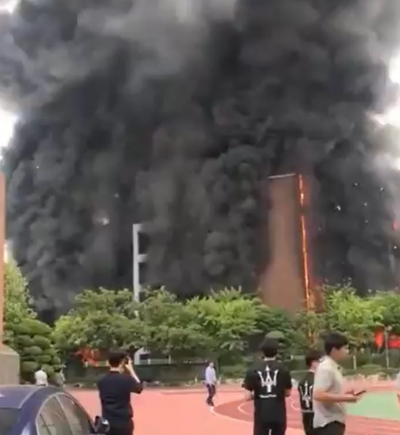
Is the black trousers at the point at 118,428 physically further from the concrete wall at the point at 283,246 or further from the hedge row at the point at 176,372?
the concrete wall at the point at 283,246

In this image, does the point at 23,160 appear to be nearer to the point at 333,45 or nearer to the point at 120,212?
the point at 120,212

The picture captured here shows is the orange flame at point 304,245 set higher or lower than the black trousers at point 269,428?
higher

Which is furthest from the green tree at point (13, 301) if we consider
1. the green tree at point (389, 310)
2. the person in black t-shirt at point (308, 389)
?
the green tree at point (389, 310)

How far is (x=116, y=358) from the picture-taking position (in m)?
6.45

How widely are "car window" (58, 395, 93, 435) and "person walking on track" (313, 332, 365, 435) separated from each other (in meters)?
1.44

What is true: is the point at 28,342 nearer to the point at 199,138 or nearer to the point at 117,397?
the point at 117,397

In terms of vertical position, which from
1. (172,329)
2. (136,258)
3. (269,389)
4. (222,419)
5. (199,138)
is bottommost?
(222,419)

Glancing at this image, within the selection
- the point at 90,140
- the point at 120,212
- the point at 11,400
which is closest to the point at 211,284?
the point at 120,212

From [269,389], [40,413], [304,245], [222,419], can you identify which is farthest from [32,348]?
[304,245]

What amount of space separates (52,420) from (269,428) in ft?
7.25

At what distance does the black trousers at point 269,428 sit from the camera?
20.9 feet

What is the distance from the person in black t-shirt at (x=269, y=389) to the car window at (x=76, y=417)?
147 centimetres

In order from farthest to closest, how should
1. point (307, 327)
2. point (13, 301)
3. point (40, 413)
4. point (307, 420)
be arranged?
point (307, 327), point (13, 301), point (307, 420), point (40, 413)

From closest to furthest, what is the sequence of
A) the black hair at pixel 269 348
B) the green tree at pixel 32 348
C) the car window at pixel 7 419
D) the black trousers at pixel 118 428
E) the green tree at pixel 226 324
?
the car window at pixel 7 419
the black hair at pixel 269 348
the black trousers at pixel 118 428
the green tree at pixel 32 348
the green tree at pixel 226 324
